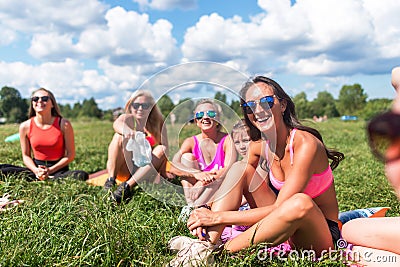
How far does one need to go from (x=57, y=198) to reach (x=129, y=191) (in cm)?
74

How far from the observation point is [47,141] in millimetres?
5328

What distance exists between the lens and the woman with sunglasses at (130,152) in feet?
14.0

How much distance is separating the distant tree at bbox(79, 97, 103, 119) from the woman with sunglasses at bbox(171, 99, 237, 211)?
57494 mm

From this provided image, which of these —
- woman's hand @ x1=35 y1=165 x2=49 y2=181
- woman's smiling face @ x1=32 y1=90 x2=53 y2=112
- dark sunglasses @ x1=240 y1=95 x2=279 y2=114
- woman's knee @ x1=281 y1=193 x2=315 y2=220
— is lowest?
woman's hand @ x1=35 y1=165 x2=49 y2=181

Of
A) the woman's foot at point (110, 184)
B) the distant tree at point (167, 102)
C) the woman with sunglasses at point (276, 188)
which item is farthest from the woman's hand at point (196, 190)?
the woman's foot at point (110, 184)

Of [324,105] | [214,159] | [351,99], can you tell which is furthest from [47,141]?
[324,105]

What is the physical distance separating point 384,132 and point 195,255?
1.95 metres

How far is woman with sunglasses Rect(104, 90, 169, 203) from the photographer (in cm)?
428

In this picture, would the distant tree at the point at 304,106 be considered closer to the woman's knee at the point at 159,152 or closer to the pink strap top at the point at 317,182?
the woman's knee at the point at 159,152

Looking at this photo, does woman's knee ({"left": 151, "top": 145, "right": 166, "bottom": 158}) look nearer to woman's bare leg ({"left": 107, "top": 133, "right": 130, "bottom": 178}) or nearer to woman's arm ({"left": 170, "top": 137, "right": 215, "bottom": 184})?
woman's arm ({"left": 170, "top": 137, "right": 215, "bottom": 184})

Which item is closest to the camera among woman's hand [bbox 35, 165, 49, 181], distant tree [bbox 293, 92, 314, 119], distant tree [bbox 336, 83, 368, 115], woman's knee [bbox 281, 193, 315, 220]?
woman's knee [bbox 281, 193, 315, 220]

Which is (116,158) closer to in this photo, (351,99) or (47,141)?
(47,141)

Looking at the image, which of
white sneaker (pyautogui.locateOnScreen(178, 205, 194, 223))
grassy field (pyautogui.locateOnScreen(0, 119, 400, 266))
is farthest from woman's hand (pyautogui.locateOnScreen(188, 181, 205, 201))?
grassy field (pyautogui.locateOnScreen(0, 119, 400, 266))

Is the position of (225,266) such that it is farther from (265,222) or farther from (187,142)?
(187,142)
